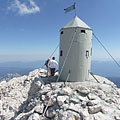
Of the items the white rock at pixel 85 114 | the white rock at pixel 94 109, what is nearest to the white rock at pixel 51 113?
the white rock at pixel 85 114

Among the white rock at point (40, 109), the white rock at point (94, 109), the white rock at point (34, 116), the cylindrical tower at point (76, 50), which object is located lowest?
the white rock at point (34, 116)

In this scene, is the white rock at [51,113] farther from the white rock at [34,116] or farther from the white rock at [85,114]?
the white rock at [85,114]

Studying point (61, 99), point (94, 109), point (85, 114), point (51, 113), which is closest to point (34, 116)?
point (51, 113)

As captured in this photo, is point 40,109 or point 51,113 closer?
point 51,113

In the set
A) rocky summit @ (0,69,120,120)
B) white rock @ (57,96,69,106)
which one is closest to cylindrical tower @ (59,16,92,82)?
rocky summit @ (0,69,120,120)

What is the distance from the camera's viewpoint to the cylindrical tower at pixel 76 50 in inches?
397

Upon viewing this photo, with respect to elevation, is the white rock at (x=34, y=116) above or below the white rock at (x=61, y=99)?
below

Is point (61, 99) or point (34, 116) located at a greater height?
point (61, 99)

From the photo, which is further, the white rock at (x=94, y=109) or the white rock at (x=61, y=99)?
the white rock at (x=61, y=99)

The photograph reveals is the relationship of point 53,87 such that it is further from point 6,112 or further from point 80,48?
point 6,112

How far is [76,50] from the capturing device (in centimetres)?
1008

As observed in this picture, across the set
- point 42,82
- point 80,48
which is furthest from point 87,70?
point 42,82

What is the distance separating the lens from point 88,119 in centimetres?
620

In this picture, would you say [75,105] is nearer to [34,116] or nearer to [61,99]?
[61,99]
